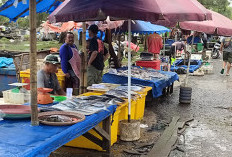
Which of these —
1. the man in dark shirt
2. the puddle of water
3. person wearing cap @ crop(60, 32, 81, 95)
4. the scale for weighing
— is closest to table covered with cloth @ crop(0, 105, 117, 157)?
the scale for weighing

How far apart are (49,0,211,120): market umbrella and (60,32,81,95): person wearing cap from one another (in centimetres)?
210

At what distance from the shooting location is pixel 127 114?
6.27 metres

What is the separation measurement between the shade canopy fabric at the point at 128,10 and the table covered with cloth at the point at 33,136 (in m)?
1.74

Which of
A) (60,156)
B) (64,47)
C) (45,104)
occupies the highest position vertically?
(64,47)

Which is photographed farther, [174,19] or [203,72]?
[203,72]

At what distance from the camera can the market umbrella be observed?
15.4 ft

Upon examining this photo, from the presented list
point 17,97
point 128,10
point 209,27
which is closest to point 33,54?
A: point 17,97

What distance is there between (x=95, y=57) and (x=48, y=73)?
240 centimetres

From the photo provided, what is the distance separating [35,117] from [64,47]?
14.0 feet

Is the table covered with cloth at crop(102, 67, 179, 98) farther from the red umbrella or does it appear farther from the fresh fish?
the fresh fish

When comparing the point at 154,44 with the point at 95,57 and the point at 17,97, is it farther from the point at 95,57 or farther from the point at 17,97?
the point at 17,97

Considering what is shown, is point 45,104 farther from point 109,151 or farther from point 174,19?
point 174,19

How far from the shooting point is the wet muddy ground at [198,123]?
18.6ft

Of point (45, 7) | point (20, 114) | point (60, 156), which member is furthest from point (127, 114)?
point (45, 7)
